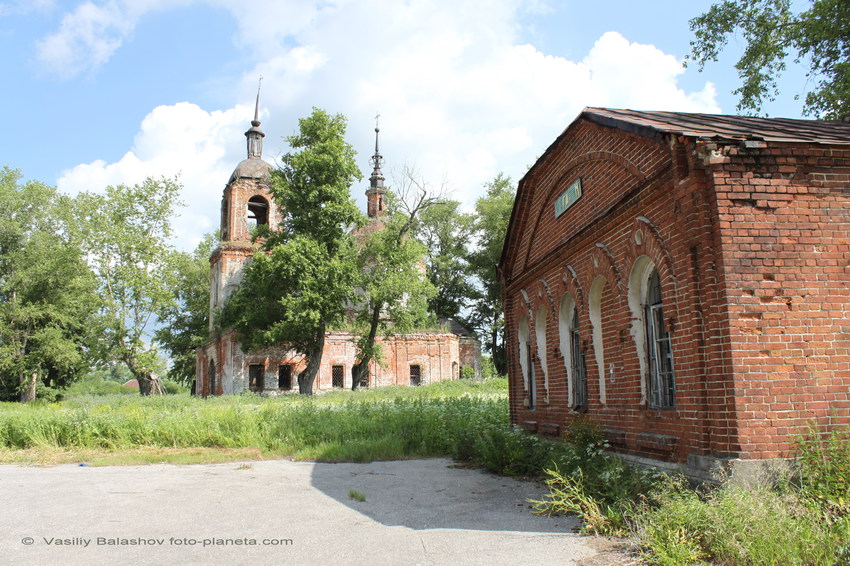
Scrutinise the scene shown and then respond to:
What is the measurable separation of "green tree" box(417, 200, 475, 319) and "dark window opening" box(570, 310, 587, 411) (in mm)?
41272

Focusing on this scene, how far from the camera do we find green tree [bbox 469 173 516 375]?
4722 centimetres

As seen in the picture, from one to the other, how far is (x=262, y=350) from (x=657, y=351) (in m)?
31.1

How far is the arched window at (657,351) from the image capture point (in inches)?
297

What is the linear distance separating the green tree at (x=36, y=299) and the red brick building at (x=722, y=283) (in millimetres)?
36347

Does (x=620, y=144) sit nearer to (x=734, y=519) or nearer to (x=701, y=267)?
(x=701, y=267)

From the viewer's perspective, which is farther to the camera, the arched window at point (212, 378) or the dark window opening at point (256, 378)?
the arched window at point (212, 378)

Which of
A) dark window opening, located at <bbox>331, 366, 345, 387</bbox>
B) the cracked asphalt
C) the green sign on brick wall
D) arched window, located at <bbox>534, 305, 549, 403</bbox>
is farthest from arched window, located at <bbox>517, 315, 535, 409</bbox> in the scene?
dark window opening, located at <bbox>331, 366, 345, 387</bbox>

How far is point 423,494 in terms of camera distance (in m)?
8.70

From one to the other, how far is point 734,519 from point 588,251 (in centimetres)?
508

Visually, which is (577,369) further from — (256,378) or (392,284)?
(256,378)

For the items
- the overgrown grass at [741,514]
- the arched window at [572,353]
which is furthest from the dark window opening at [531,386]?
the overgrown grass at [741,514]

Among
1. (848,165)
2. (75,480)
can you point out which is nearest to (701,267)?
(848,165)

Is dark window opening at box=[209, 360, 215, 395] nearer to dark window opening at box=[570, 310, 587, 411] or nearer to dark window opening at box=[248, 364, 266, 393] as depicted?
dark window opening at box=[248, 364, 266, 393]

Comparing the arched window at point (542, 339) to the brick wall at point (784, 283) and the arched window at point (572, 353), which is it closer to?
the arched window at point (572, 353)
